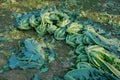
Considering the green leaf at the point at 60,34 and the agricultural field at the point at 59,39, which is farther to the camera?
the green leaf at the point at 60,34

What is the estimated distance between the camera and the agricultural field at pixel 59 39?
4.33m

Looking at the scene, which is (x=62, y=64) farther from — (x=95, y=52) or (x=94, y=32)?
(x=94, y=32)

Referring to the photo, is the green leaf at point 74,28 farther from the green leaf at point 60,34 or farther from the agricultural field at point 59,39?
the green leaf at point 60,34

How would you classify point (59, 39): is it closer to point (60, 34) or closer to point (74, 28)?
point (60, 34)

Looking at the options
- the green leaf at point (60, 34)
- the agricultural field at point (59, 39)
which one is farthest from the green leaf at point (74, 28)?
the green leaf at point (60, 34)

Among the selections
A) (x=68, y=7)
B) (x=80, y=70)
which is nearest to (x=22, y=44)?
(x=80, y=70)

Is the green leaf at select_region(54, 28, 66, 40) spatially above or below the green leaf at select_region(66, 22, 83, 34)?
below

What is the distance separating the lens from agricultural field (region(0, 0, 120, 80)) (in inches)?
171

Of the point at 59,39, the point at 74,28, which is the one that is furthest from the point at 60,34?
the point at 74,28

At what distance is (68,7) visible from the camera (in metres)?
6.04

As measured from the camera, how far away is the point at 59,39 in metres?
5.05

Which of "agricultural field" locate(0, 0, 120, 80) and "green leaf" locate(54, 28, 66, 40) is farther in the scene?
"green leaf" locate(54, 28, 66, 40)

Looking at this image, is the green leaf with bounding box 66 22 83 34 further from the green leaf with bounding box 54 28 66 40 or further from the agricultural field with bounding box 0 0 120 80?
the green leaf with bounding box 54 28 66 40

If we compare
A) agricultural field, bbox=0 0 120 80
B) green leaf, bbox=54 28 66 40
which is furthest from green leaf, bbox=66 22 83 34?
green leaf, bbox=54 28 66 40
